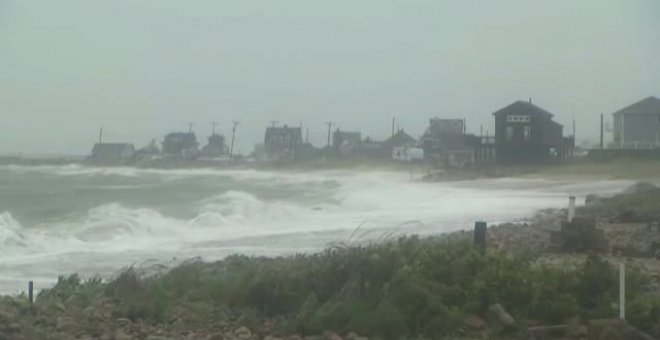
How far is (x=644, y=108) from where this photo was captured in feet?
199

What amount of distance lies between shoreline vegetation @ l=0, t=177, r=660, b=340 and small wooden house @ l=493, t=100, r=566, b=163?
50.7 metres

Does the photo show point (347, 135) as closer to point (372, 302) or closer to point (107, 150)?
point (107, 150)

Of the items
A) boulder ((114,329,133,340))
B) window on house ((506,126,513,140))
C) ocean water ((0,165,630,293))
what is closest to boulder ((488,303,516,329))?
boulder ((114,329,133,340))

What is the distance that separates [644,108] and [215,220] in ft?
126

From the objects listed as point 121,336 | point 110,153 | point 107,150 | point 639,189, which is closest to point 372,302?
point 121,336

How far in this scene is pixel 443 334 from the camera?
875 cm

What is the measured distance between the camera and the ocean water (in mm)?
19875

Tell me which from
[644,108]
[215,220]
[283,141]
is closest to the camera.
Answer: [215,220]

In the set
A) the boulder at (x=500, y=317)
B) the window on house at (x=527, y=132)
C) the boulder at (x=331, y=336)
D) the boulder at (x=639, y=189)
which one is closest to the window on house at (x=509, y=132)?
the window on house at (x=527, y=132)

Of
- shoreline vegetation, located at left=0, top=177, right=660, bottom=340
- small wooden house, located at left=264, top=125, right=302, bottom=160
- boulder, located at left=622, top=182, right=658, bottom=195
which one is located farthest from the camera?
small wooden house, located at left=264, top=125, right=302, bottom=160

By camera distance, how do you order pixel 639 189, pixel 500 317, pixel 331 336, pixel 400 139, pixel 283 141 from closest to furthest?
pixel 331 336, pixel 500 317, pixel 639 189, pixel 400 139, pixel 283 141

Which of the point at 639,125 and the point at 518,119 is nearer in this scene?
the point at 518,119

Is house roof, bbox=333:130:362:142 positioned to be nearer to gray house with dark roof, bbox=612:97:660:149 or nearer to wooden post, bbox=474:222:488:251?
gray house with dark roof, bbox=612:97:660:149

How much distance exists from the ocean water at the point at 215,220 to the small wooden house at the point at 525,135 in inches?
358
